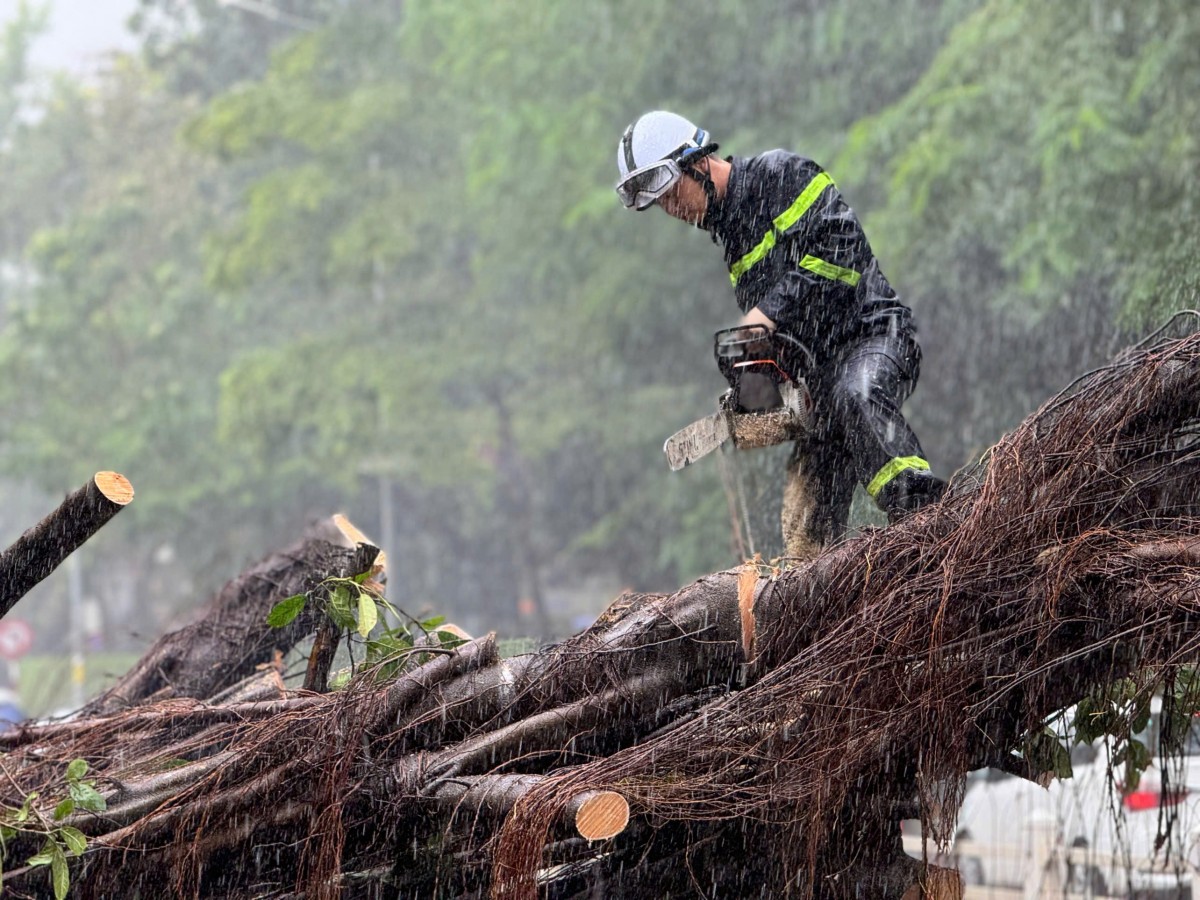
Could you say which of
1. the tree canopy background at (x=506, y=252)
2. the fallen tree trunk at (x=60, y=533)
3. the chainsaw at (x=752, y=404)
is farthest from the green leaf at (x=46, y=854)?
the tree canopy background at (x=506, y=252)

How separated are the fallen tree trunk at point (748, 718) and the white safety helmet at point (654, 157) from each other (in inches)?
52.3

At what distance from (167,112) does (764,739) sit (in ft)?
97.2

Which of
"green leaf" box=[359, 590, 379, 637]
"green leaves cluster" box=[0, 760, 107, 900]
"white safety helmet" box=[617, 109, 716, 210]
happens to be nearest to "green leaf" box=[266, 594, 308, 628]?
"green leaf" box=[359, 590, 379, 637]

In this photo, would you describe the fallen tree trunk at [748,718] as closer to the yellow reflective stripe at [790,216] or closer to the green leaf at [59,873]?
the green leaf at [59,873]

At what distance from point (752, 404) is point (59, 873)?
227 centimetres

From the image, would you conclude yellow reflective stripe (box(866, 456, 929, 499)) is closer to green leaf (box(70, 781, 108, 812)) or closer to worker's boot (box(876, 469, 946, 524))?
worker's boot (box(876, 469, 946, 524))

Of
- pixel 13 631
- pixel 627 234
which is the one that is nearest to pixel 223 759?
pixel 627 234

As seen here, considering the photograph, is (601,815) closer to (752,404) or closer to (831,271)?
(752,404)

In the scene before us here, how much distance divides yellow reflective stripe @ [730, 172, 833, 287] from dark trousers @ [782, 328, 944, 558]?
407 mm

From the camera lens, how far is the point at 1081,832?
6992mm

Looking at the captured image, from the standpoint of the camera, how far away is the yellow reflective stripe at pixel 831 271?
14.5 ft

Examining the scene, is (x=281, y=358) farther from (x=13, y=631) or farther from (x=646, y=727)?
(x=646, y=727)

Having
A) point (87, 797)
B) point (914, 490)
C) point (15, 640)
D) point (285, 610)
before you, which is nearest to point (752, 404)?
point (914, 490)

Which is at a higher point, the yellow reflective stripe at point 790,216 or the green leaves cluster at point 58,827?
the yellow reflective stripe at point 790,216
